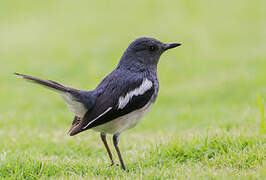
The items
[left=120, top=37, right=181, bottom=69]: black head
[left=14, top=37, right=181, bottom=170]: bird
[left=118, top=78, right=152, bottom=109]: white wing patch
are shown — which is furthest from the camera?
[left=120, top=37, right=181, bottom=69]: black head

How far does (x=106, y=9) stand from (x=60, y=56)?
461cm

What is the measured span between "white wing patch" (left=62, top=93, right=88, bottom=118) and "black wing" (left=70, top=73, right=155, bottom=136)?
10 cm

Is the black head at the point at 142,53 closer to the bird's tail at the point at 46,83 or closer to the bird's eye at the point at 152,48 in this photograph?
the bird's eye at the point at 152,48

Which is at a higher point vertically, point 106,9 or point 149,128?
point 106,9

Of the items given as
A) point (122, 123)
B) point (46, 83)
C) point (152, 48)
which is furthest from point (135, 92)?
point (46, 83)

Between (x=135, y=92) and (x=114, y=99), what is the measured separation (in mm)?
325

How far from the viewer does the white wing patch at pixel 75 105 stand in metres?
5.38

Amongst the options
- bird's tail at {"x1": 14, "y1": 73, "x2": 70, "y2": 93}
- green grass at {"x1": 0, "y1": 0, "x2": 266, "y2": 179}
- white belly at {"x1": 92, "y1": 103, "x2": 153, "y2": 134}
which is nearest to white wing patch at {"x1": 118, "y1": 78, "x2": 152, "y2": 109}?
white belly at {"x1": 92, "y1": 103, "x2": 153, "y2": 134}

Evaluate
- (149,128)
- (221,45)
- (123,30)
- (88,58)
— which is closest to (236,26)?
(221,45)

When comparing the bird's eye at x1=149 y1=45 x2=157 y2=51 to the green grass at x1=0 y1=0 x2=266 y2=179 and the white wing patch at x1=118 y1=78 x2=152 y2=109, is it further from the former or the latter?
the green grass at x1=0 y1=0 x2=266 y2=179

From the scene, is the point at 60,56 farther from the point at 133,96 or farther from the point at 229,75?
the point at 133,96

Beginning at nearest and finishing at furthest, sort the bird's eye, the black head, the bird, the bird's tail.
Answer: the bird's tail < the bird < the black head < the bird's eye

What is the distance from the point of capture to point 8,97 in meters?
13.0

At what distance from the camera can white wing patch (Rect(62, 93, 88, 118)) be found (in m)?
5.38
